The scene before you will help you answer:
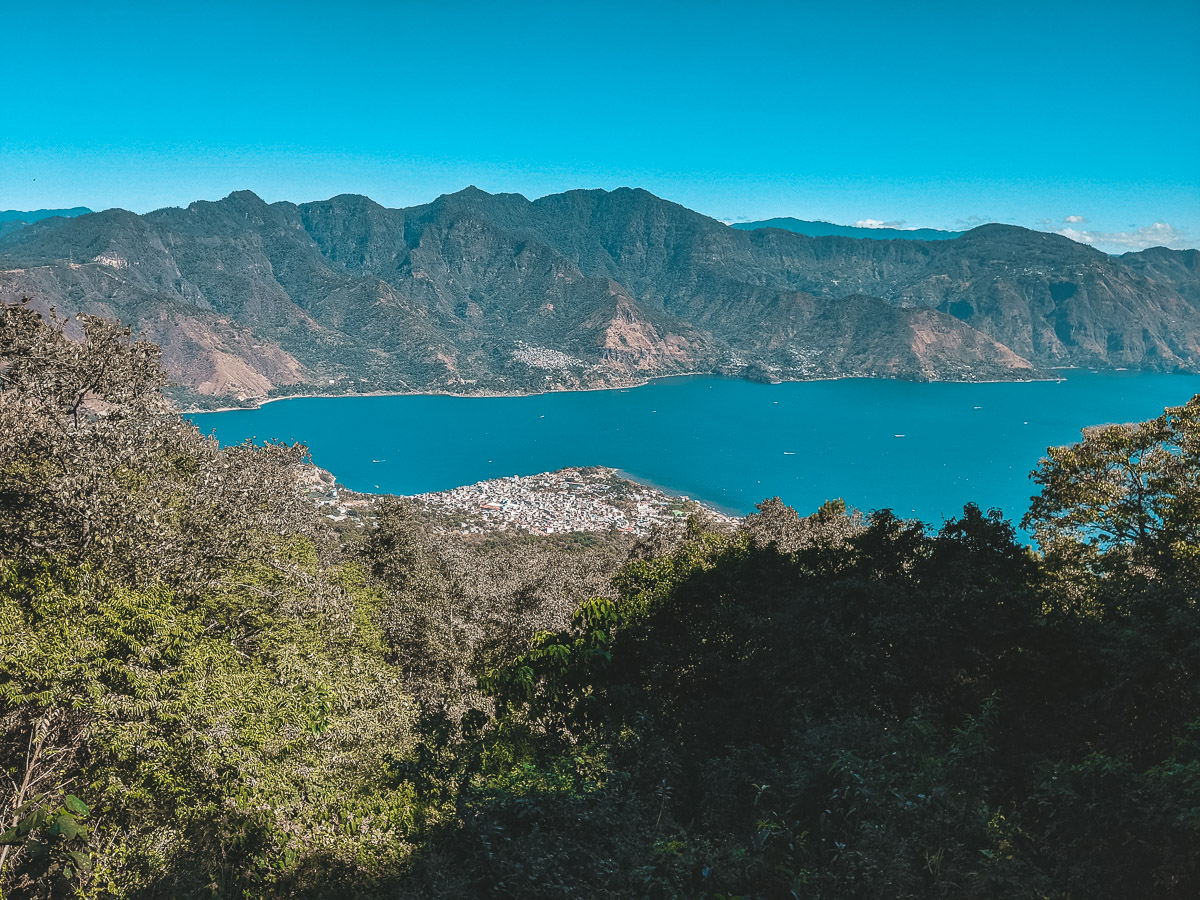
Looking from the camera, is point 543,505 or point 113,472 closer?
point 113,472

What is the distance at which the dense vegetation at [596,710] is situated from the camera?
675 centimetres

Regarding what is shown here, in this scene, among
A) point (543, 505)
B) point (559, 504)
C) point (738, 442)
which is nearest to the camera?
point (543, 505)

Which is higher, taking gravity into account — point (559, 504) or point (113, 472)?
point (113, 472)

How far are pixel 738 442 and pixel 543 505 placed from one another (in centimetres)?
6358

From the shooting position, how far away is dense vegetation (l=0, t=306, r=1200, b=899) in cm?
675

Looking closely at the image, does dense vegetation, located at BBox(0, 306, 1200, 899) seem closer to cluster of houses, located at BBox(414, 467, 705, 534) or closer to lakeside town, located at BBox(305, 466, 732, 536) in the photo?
lakeside town, located at BBox(305, 466, 732, 536)

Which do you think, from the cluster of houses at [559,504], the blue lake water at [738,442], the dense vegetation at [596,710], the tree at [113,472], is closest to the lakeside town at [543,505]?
the cluster of houses at [559,504]

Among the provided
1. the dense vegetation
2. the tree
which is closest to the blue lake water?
the tree

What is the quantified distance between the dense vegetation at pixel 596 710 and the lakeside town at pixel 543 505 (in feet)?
190

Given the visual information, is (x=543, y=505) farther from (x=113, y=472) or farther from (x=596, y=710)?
(x=113, y=472)

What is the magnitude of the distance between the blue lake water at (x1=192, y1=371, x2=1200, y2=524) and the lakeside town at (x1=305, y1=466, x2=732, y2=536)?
10.9m

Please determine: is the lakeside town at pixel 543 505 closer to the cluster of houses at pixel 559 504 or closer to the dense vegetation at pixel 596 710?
the cluster of houses at pixel 559 504

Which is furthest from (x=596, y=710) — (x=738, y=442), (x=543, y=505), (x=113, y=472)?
(x=738, y=442)

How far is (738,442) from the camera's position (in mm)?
146250
